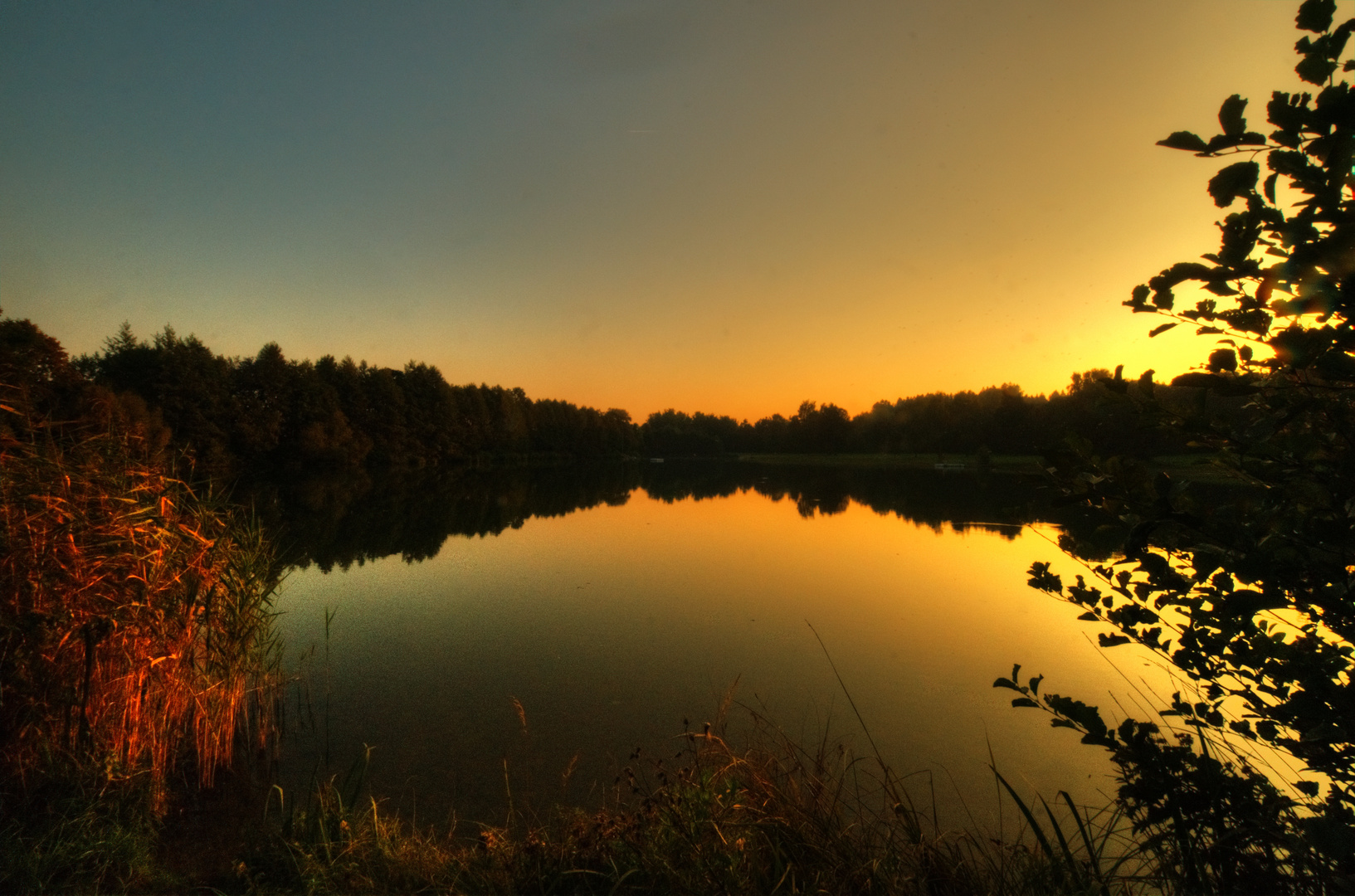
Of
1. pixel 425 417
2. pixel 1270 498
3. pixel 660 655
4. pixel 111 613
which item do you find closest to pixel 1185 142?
pixel 1270 498

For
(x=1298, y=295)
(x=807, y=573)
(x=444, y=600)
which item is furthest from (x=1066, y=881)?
(x=807, y=573)

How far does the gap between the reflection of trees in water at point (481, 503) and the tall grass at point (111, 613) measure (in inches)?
145

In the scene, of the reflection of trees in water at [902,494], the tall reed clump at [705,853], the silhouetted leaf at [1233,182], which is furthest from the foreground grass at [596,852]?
the reflection of trees in water at [902,494]

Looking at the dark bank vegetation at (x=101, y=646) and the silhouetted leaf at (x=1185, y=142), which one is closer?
the silhouetted leaf at (x=1185, y=142)

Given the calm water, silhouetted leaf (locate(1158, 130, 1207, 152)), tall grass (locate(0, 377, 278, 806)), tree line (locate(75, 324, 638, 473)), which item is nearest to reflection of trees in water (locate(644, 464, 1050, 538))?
the calm water

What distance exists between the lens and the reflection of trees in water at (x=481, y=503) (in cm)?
1498

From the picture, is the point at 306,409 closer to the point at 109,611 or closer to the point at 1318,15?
the point at 109,611

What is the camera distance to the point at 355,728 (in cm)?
570

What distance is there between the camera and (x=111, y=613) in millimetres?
4117

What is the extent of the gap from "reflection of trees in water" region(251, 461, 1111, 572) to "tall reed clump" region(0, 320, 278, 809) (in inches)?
144

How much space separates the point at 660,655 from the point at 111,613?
211 inches

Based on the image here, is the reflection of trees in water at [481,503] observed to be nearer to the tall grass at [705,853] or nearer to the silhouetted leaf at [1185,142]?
the silhouetted leaf at [1185,142]

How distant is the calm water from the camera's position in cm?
524

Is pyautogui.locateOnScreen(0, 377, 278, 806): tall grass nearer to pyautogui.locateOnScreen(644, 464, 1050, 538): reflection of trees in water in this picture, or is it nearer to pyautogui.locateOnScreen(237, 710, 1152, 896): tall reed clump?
pyautogui.locateOnScreen(237, 710, 1152, 896): tall reed clump
